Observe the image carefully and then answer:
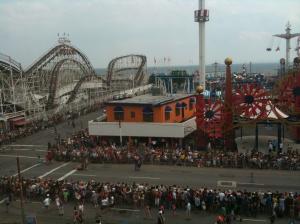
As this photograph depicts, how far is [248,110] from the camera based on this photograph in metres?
33.2

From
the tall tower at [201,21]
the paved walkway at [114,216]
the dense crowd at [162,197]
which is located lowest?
the paved walkway at [114,216]

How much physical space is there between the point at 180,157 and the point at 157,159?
1842 millimetres

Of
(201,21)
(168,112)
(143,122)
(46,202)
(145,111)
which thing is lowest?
(46,202)

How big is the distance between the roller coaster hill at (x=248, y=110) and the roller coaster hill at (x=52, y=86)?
2566cm

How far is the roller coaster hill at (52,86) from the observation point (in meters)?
52.0

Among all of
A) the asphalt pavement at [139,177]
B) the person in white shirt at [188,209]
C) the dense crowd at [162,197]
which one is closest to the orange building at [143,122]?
the asphalt pavement at [139,177]

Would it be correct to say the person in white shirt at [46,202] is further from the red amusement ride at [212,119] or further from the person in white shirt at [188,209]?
the red amusement ride at [212,119]

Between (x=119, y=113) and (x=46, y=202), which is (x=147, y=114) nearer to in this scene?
(x=119, y=113)

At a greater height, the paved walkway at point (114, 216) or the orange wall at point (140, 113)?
the orange wall at point (140, 113)

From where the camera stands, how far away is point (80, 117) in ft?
194

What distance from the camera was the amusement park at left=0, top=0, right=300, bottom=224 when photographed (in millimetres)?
21656

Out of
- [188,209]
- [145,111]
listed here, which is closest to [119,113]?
A: [145,111]

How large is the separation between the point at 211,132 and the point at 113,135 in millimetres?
9852

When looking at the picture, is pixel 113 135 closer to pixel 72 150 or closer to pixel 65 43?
pixel 72 150
